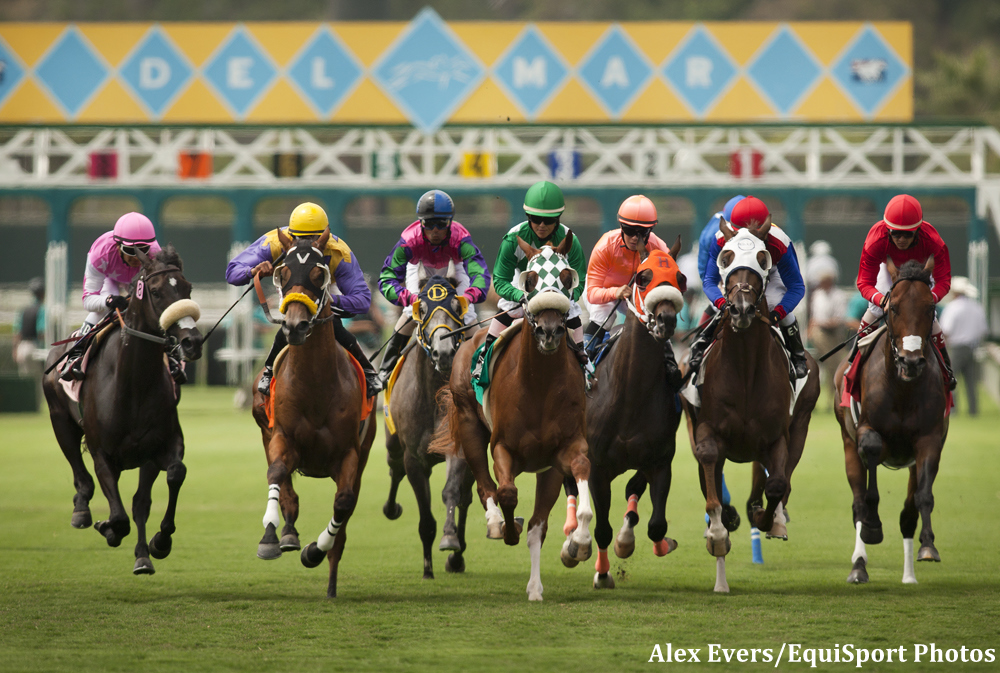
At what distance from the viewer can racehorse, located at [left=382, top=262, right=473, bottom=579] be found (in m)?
7.96

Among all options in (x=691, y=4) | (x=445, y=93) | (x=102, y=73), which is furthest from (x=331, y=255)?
(x=691, y=4)

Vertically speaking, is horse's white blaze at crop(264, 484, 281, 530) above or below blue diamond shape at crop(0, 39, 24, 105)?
below

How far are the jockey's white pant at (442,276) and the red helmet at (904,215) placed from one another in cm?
277

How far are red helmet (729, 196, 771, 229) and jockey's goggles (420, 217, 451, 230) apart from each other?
1.92m

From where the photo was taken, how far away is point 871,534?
795cm

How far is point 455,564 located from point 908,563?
286 cm

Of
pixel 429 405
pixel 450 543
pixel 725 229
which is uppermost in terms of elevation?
pixel 725 229

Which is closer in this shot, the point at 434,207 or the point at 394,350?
the point at 434,207

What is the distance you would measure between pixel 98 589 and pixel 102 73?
21.4 meters

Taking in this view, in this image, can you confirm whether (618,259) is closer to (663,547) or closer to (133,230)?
(663,547)

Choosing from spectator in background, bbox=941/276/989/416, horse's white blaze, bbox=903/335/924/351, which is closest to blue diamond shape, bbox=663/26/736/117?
spectator in background, bbox=941/276/989/416

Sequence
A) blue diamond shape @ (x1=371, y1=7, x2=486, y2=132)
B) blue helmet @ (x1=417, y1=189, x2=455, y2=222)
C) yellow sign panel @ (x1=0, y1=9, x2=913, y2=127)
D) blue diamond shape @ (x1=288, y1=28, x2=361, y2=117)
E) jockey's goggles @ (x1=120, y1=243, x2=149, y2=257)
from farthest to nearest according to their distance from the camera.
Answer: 1. blue diamond shape @ (x1=288, y1=28, x2=361, y2=117)
2. yellow sign panel @ (x1=0, y1=9, x2=913, y2=127)
3. blue diamond shape @ (x1=371, y1=7, x2=486, y2=132)
4. blue helmet @ (x1=417, y1=189, x2=455, y2=222)
5. jockey's goggles @ (x1=120, y1=243, x2=149, y2=257)

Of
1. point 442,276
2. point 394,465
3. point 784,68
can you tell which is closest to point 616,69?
point 784,68

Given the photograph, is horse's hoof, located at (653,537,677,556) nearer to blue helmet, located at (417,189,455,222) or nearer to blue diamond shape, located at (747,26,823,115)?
blue helmet, located at (417,189,455,222)
